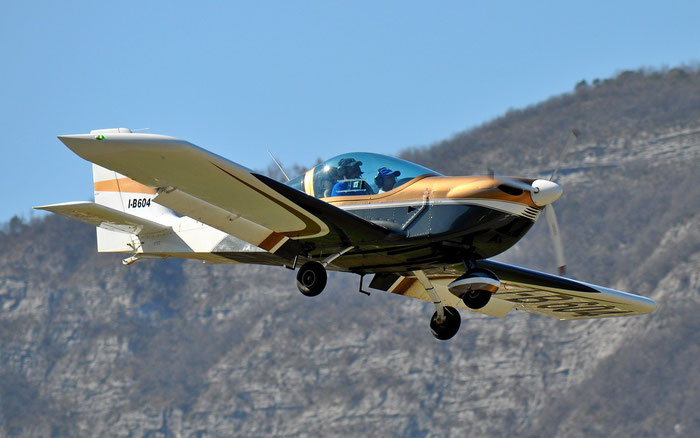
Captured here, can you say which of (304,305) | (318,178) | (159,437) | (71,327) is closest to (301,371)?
(304,305)

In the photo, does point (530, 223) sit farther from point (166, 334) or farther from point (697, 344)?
point (166, 334)

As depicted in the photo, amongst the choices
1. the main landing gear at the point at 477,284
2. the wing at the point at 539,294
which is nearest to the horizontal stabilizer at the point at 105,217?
the wing at the point at 539,294

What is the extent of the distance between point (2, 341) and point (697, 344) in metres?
62.6

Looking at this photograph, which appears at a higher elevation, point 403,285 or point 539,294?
point 403,285

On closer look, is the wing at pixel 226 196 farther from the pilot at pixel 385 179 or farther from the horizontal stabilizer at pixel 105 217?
the horizontal stabilizer at pixel 105 217

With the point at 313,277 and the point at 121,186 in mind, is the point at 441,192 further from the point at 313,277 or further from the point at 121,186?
the point at 121,186

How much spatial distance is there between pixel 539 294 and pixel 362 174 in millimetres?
5916

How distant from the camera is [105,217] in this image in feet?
63.5

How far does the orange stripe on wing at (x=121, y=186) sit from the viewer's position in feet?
74.2

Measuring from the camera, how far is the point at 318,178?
60.5 feet

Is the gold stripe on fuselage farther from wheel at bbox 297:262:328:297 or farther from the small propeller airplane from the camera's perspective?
wheel at bbox 297:262:328:297

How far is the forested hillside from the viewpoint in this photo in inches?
3573

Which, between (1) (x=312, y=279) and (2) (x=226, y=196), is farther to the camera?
(1) (x=312, y=279)

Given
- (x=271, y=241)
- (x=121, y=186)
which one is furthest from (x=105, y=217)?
(x=121, y=186)
